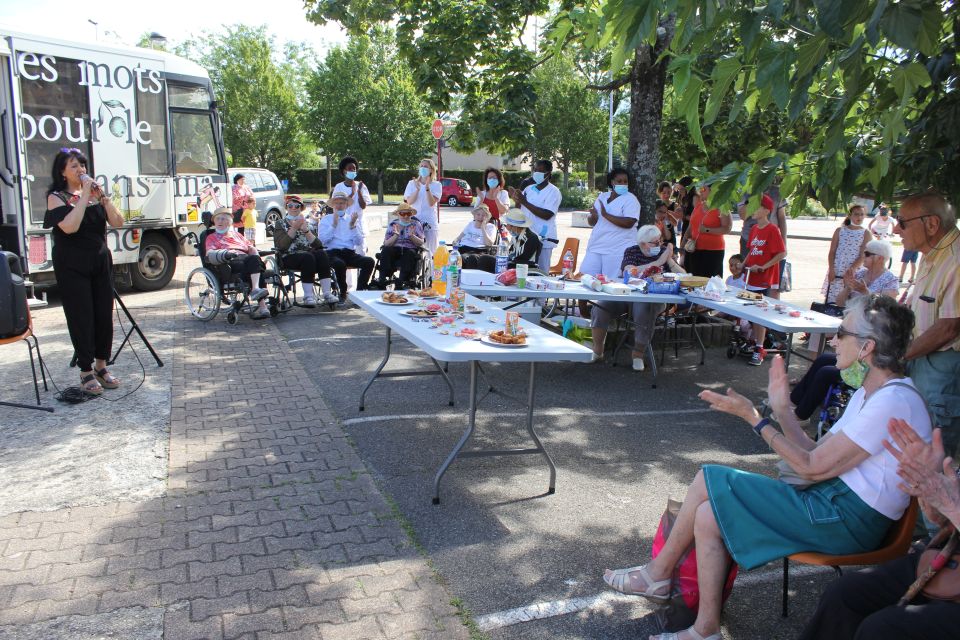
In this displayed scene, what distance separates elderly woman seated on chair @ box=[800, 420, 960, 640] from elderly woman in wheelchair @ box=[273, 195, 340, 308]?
25.8 feet

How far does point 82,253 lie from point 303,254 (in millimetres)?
3898

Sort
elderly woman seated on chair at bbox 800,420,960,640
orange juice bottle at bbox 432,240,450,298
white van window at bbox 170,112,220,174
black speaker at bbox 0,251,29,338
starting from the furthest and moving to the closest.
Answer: white van window at bbox 170,112,220,174, orange juice bottle at bbox 432,240,450,298, black speaker at bbox 0,251,29,338, elderly woman seated on chair at bbox 800,420,960,640

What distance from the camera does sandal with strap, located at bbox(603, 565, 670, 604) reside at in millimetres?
3100

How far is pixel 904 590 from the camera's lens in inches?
103

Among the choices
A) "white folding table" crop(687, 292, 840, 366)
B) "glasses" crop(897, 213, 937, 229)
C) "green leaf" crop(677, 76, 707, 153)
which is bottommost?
"white folding table" crop(687, 292, 840, 366)

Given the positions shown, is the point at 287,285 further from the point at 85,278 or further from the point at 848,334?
the point at 848,334

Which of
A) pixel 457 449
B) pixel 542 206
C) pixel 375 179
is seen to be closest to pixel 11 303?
pixel 457 449

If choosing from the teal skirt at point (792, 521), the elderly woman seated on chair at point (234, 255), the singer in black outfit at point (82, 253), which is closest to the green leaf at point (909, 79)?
the teal skirt at point (792, 521)

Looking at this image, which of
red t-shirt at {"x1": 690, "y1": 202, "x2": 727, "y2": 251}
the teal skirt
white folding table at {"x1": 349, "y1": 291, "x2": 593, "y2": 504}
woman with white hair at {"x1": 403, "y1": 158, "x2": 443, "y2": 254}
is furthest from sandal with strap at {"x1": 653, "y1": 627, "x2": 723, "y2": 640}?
woman with white hair at {"x1": 403, "y1": 158, "x2": 443, "y2": 254}

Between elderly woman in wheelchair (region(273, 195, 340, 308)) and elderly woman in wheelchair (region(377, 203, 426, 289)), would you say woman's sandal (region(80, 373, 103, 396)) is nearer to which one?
elderly woman in wheelchair (region(273, 195, 340, 308))

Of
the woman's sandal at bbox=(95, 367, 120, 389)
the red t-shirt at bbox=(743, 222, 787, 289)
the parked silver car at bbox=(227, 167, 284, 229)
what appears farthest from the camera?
the parked silver car at bbox=(227, 167, 284, 229)

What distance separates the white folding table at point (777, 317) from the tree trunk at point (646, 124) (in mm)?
2261

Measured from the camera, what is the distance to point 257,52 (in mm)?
39281

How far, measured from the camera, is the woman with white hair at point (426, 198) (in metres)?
10.9
